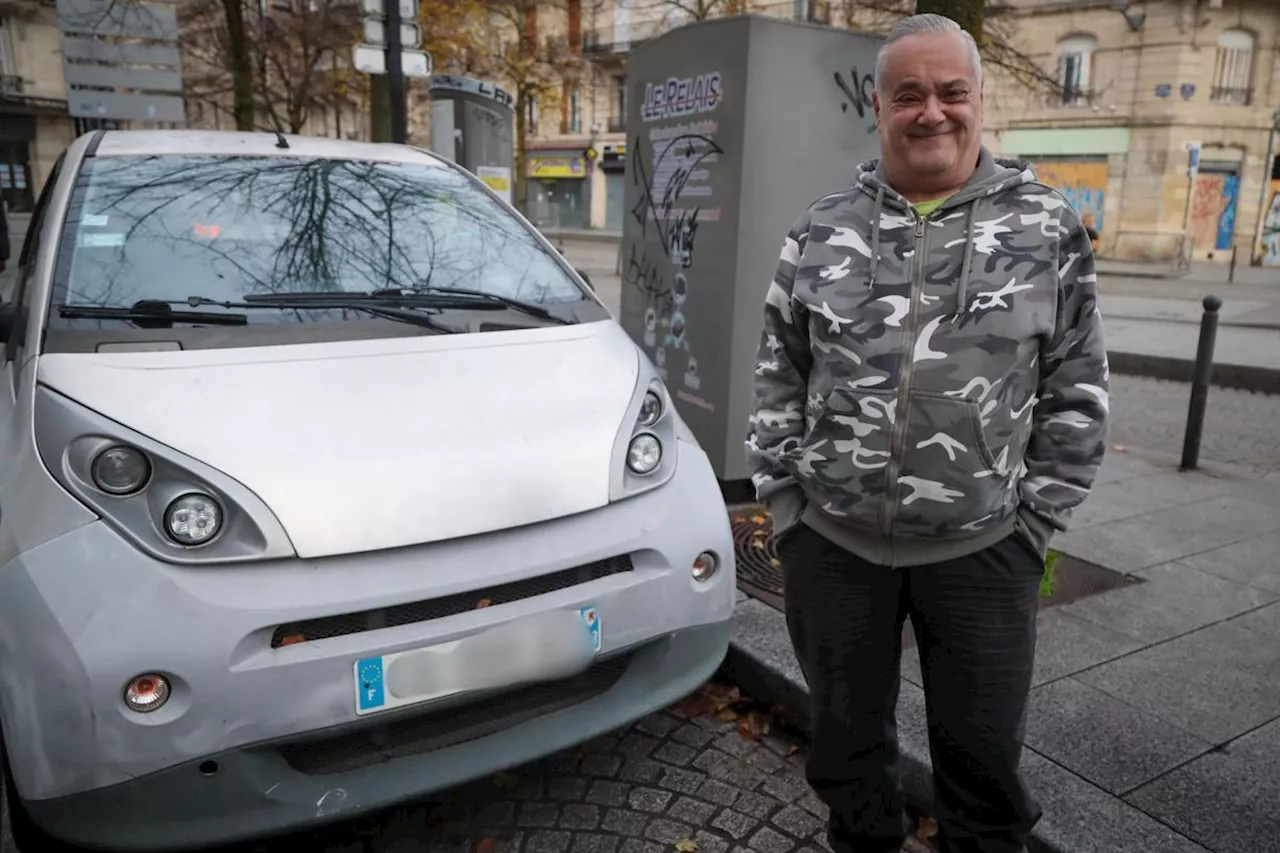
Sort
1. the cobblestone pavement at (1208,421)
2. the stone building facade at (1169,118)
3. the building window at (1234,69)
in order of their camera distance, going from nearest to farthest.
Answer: the cobblestone pavement at (1208,421), the stone building facade at (1169,118), the building window at (1234,69)

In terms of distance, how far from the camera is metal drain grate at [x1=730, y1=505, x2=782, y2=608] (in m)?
3.98

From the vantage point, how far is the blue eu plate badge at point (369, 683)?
7.10 ft

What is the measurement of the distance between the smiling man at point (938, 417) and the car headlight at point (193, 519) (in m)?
1.20

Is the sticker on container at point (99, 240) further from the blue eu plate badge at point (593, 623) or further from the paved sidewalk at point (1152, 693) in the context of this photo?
the paved sidewalk at point (1152, 693)

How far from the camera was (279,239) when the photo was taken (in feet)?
10.5

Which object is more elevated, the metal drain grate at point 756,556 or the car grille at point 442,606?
the car grille at point 442,606

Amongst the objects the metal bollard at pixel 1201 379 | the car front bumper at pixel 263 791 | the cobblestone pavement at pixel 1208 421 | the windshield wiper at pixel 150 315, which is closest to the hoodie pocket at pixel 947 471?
the car front bumper at pixel 263 791

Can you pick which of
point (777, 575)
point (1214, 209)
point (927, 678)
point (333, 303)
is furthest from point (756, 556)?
point (1214, 209)

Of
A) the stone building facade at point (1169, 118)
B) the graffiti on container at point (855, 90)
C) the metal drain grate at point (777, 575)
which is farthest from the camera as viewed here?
the stone building facade at point (1169, 118)

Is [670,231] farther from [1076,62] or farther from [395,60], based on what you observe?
[1076,62]

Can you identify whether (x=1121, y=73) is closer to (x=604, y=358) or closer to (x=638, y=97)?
(x=638, y=97)

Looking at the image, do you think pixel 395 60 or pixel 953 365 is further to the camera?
pixel 395 60

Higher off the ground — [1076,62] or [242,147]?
[1076,62]

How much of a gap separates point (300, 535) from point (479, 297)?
1.25 meters
